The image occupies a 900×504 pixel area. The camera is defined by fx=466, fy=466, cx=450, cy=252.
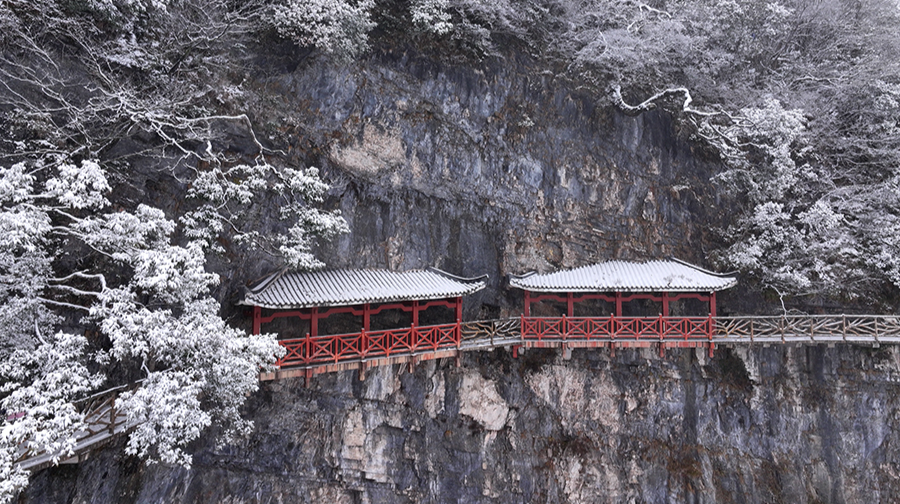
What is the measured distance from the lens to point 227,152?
41.7 ft

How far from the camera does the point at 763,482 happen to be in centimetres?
1631

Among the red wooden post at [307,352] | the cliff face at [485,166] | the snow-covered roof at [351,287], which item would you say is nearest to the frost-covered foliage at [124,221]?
the snow-covered roof at [351,287]

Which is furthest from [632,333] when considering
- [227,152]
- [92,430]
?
[92,430]

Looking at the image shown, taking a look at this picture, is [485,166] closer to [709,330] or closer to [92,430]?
[709,330]

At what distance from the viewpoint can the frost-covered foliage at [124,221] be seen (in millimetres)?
7633

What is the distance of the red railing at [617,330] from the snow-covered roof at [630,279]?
37.4 inches

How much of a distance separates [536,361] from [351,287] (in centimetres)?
733

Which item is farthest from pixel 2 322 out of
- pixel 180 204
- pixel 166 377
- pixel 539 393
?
pixel 539 393

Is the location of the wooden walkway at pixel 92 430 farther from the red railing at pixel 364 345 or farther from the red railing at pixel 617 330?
the red railing at pixel 617 330

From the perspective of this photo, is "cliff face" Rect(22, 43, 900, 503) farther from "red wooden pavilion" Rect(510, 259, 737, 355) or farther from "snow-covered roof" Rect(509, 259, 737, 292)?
"red wooden pavilion" Rect(510, 259, 737, 355)

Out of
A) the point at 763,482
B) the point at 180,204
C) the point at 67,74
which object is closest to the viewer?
the point at 67,74

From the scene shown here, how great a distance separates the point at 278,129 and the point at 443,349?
26.2 feet

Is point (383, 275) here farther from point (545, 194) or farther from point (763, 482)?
point (763, 482)

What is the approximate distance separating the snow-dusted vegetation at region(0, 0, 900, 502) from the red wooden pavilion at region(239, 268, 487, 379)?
3.71 ft
